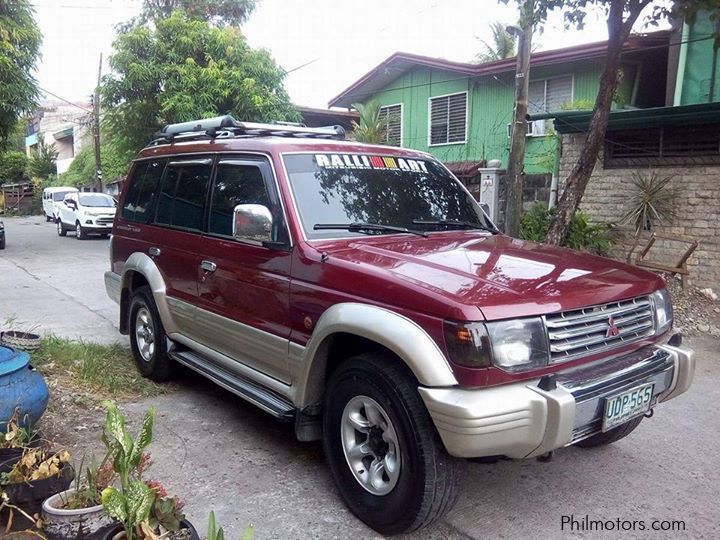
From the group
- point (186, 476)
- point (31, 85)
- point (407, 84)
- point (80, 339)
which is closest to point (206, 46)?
point (31, 85)

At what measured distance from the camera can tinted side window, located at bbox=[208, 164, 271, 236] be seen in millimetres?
3971

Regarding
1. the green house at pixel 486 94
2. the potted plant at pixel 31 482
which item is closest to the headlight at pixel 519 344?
the potted plant at pixel 31 482

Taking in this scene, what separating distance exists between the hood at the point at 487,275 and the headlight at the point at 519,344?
0.05 m

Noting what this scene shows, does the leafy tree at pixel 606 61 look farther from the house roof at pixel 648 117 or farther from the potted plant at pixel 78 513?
the potted plant at pixel 78 513

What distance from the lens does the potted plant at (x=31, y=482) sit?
290 cm

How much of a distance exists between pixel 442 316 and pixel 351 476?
1098 millimetres

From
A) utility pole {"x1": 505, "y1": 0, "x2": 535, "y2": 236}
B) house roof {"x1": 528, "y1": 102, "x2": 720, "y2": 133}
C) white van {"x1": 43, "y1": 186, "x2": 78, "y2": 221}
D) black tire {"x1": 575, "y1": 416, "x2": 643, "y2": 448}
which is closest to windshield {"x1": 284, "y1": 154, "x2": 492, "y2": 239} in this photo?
black tire {"x1": 575, "y1": 416, "x2": 643, "y2": 448}

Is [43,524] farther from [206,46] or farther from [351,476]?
[206,46]

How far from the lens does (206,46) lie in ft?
50.4

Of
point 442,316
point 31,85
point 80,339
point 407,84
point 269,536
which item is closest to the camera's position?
point 442,316

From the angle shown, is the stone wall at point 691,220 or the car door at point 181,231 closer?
the car door at point 181,231

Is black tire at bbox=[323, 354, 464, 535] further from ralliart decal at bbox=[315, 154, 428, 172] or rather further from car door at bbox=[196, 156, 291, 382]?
ralliart decal at bbox=[315, 154, 428, 172]

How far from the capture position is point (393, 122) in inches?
722

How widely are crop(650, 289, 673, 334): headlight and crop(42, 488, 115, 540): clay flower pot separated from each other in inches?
113
